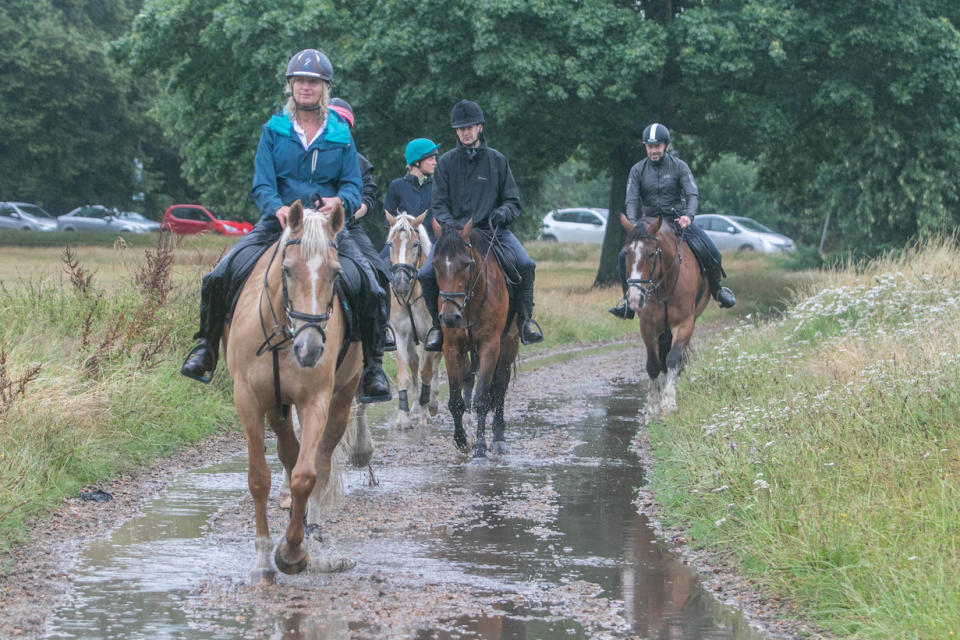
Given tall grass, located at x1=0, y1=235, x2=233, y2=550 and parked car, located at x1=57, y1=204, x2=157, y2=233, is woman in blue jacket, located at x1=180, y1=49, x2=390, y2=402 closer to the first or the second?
tall grass, located at x1=0, y1=235, x2=233, y2=550

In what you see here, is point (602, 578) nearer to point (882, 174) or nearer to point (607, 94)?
point (607, 94)

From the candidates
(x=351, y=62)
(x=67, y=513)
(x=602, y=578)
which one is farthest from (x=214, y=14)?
(x=602, y=578)

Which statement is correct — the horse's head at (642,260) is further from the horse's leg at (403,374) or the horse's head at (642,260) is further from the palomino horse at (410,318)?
the horse's leg at (403,374)

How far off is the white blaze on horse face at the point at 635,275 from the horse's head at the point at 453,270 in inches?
96.3

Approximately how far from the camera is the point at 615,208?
1281 inches

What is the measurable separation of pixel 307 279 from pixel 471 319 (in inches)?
179

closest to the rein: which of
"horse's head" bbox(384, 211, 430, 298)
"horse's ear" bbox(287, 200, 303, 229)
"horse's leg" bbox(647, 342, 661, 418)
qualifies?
"horse's head" bbox(384, 211, 430, 298)

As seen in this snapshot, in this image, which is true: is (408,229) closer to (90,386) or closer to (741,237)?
(90,386)

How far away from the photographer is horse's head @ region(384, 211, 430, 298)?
11969mm

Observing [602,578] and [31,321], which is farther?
[31,321]

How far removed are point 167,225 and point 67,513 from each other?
228 inches

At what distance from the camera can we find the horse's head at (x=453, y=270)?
33.9 ft

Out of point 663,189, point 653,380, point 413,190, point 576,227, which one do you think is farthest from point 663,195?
point 576,227

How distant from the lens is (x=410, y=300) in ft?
40.9
